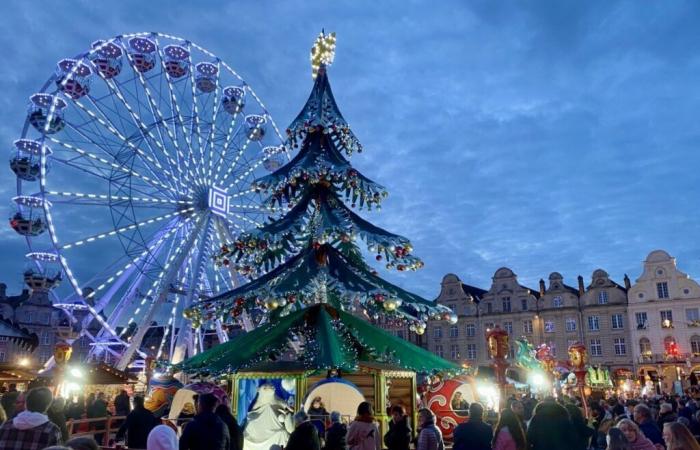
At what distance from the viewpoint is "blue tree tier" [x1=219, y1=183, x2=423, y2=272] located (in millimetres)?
12594

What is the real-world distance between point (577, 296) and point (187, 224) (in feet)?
123

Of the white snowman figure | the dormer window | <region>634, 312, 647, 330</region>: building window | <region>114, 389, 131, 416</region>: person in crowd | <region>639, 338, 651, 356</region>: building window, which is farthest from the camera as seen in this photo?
<region>634, 312, 647, 330</region>: building window

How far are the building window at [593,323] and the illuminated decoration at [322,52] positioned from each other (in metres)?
43.2

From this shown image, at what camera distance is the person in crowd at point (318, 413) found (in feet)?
31.1

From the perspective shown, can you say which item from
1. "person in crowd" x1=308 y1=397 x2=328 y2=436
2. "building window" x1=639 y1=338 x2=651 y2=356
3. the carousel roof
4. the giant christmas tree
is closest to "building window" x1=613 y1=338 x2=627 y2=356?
"building window" x1=639 y1=338 x2=651 y2=356

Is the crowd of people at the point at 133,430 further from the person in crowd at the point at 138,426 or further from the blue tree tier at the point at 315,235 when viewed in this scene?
the blue tree tier at the point at 315,235

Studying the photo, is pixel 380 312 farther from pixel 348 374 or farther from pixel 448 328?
pixel 448 328

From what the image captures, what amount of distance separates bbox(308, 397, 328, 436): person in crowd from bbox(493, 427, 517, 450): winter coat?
328 centimetres

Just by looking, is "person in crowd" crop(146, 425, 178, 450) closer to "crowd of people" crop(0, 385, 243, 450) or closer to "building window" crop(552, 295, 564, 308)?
"crowd of people" crop(0, 385, 243, 450)

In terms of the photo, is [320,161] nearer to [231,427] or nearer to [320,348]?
[320,348]

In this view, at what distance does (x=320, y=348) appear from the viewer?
11.1 m

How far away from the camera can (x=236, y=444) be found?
7.37 meters

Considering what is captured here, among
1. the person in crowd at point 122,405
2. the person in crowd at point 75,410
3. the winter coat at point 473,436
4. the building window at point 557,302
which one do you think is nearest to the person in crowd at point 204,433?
the winter coat at point 473,436

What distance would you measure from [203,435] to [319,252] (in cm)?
778
